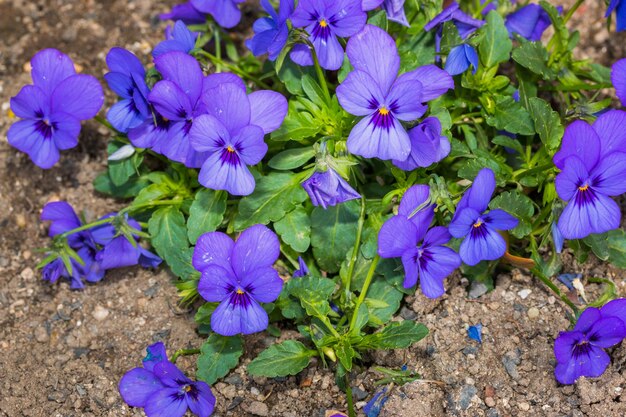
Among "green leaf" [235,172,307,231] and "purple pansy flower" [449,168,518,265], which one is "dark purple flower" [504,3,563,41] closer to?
"purple pansy flower" [449,168,518,265]

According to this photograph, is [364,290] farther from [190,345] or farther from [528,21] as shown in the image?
[528,21]

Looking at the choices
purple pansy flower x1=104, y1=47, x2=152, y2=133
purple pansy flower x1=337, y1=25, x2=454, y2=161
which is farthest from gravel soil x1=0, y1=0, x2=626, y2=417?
purple pansy flower x1=337, y1=25, x2=454, y2=161

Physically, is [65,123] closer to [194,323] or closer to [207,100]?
[207,100]

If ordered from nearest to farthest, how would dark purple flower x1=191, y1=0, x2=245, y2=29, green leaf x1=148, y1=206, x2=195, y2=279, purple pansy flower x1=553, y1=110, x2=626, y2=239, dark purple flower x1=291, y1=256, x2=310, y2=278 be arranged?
1. purple pansy flower x1=553, y1=110, x2=626, y2=239
2. dark purple flower x1=291, y1=256, x2=310, y2=278
3. green leaf x1=148, y1=206, x2=195, y2=279
4. dark purple flower x1=191, y1=0, x2=245, y2=29

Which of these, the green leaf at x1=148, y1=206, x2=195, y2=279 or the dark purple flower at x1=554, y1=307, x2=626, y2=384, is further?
the green leaf at x1=148, y1=206, x2=195, y2=279

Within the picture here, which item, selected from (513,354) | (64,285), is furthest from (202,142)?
(513,354)

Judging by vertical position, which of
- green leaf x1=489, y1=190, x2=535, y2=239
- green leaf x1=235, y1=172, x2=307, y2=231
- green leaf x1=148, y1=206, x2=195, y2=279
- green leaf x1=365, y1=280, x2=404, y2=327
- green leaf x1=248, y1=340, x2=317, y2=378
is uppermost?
green leaf x1=489, y1=190, x2=535, y2=239

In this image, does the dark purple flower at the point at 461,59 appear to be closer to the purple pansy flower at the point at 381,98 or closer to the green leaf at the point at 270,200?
the purple pansy flower at the point at 381,98

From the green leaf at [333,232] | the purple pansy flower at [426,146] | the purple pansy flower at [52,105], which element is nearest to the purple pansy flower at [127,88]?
the purple pansy flower at [52,105]
